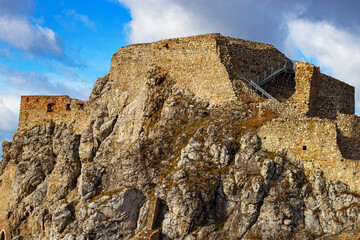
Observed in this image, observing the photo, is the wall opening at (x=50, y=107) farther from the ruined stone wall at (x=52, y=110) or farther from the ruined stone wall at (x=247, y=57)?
the ruined stone wall at (x=247, y=57)

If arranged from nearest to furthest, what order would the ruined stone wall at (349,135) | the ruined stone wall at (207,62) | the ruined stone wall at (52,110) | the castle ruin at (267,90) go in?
1. the castle ruin at (267,90)
2. the ruined stone wall at (349,135)
3. the ruined stone wall at (207,62)
4. the ruined stone wall at (52,110)

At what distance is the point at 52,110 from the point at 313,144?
32043 mm

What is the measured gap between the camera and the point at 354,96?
4353cm

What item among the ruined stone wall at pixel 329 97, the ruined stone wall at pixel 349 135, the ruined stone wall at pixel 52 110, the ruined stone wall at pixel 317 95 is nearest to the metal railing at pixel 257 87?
the ruined stone wall at pixel 317 95

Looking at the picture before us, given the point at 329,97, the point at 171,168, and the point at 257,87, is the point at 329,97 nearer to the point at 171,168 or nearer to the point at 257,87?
the point at 257,87

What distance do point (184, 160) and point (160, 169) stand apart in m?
2.41

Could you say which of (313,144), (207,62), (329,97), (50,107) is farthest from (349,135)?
(50,107)

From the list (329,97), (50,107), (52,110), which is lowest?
(52,110)

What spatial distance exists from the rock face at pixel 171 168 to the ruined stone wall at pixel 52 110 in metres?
1.08

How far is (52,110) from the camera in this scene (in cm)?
5566

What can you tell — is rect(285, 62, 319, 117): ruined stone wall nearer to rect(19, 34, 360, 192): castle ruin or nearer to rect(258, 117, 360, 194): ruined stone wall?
rect(19, 34, 360, 192): castle ruin

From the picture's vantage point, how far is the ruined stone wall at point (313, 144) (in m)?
32.2

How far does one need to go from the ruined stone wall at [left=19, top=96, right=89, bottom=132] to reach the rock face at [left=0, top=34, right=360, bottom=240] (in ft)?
3.54

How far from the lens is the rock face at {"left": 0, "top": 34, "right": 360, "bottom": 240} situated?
107 ft
